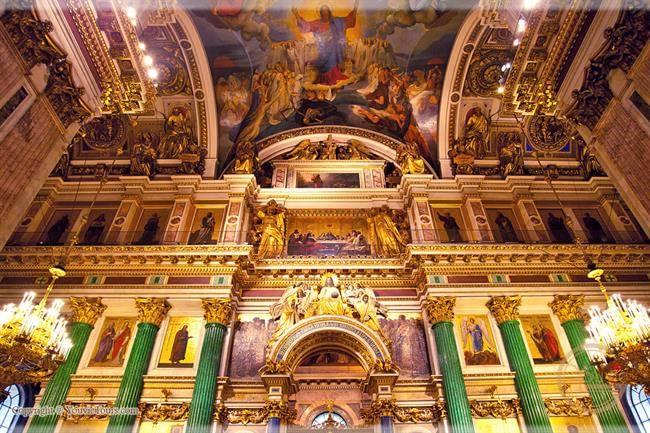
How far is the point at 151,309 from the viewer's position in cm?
1004

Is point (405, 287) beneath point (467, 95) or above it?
beneath

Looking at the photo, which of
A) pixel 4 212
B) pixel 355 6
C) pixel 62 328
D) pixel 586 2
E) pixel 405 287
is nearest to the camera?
pixel 4 212

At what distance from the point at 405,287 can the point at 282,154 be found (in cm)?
654

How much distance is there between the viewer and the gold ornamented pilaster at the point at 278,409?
8.79 meters

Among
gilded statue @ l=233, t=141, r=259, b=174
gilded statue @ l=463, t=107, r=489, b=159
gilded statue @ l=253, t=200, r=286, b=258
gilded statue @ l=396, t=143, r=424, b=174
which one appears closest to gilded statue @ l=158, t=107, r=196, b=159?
gilded statue @ l=233, t=141, r=259, b=174

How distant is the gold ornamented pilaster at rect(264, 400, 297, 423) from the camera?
8789mm

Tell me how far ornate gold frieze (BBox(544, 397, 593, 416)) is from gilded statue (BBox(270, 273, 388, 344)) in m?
3.90

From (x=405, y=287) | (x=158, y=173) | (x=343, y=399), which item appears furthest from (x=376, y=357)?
(x=158, y=173)

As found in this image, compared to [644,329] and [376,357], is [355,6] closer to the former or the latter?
[376,357]

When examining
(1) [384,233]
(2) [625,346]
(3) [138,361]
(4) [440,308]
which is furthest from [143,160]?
(2) [625,346]

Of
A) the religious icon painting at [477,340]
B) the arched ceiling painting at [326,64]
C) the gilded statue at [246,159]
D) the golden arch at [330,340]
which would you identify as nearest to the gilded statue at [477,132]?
the arched ceiling painting at [326,64]

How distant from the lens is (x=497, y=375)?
9.41 metres

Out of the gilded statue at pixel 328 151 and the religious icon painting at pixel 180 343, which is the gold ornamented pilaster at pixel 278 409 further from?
the gilded statue at pixel 328 151

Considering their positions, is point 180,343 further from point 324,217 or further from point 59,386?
point 324,217
